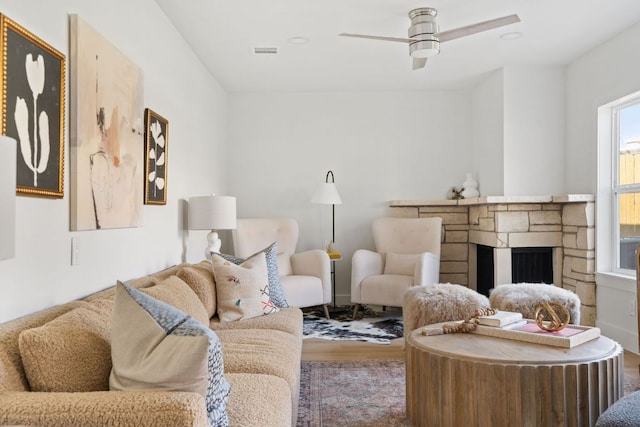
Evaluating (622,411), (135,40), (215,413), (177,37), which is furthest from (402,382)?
(177,37)

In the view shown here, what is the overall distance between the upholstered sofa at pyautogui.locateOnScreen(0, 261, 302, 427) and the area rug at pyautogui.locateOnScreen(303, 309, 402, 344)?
223cm

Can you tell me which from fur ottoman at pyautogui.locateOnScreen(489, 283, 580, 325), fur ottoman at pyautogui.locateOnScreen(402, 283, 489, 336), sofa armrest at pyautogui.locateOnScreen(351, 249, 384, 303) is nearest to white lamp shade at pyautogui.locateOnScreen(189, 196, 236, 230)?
fur ottoman at pyautogui.locateOnScreen(402, 283, 489, 336)

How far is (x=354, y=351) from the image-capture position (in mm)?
4141

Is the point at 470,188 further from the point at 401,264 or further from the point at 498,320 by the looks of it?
the point at 498,320

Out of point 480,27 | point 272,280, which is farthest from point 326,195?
point 480,27

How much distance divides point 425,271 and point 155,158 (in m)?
2.76

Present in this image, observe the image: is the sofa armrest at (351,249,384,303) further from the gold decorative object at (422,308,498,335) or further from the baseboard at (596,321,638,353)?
the gold decorative object at (422,308,498,335)

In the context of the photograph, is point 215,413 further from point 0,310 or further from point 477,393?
point 477,393

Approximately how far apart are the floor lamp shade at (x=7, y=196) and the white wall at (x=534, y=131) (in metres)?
4.86

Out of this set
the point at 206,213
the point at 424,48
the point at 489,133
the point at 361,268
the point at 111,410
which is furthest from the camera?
the point at 489,133

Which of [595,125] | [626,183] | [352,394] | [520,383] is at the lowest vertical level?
[352,394]

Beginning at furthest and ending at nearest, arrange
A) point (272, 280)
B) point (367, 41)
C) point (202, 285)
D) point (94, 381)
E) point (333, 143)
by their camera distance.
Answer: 1. point (333, 143)
2. point (367, 41)
3. point (272, 280)
4. point (202, 285)
5. point (94, 381)

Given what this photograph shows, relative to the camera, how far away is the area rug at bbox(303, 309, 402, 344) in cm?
465

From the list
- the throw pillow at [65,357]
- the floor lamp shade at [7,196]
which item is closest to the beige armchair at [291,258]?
the throw pillow at [65,357]
